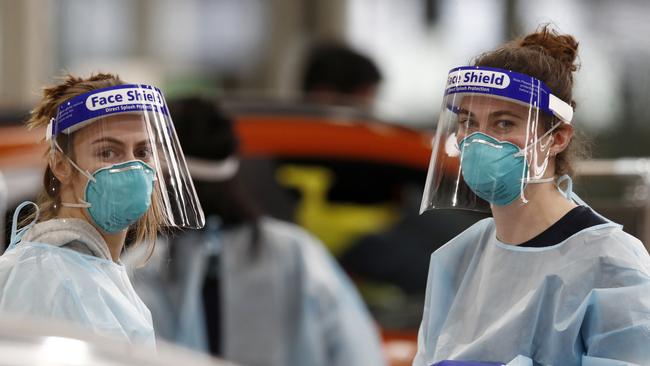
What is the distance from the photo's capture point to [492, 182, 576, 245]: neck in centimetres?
228

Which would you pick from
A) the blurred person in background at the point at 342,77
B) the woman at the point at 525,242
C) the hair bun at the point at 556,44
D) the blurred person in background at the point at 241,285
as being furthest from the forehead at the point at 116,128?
the blurred person in background at the point at 342,77

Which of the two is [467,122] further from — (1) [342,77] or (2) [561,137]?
(1) [342,77]

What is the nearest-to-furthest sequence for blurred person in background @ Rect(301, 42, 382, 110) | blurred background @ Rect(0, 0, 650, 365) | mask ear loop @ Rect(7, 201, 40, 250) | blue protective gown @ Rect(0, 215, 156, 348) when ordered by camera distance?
blue protective gown @ Rect(0, 215, 156, 348)
mask ear loop @ Rect(7, 201, 40, 250)
blurred background @ Rect(0, 0, 650, 365)
blurred person in background @ Rect(301, 42, 382, 110)

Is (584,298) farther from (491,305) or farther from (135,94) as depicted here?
(135,94)

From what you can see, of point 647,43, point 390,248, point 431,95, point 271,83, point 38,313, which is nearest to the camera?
point 38,313

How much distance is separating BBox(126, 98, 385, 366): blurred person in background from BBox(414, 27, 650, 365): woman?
193cm

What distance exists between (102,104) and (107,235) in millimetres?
214

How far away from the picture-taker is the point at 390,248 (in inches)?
219

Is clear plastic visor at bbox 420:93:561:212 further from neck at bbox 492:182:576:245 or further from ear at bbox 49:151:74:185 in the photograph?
ear at bbox 49:151:74:185

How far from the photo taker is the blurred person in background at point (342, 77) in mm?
6754

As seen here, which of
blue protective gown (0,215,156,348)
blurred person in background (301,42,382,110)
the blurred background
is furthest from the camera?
blurred person in background (301,42,382,110)

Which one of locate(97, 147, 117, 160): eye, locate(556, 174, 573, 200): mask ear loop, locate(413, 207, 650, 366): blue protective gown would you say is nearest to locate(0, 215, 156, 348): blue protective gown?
locate(97, 147, 117, 160): eye

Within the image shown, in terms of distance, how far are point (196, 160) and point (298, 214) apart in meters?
1.53

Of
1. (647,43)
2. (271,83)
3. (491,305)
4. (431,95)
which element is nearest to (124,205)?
(491,305)
